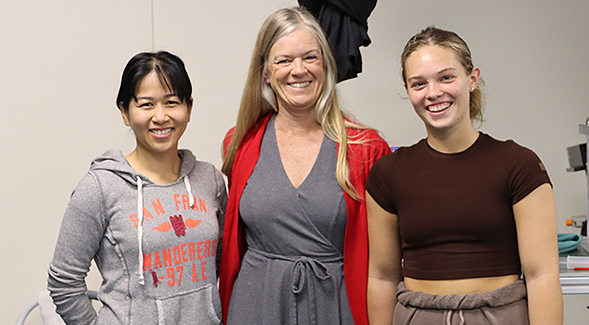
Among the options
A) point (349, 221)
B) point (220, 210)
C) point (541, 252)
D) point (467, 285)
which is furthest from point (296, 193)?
point (541, 252)

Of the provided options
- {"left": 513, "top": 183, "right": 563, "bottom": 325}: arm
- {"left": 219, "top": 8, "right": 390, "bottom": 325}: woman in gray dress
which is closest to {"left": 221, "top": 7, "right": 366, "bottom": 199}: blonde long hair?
{"left": 219, "top": 8, "right": 390, "bottom": 325}: woman in gray dress

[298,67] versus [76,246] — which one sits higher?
[298,67]

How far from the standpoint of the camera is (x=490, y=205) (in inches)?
51.8

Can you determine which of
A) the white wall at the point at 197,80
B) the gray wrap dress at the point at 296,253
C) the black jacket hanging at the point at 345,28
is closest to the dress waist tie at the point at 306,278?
the gray wrap dress at the point at 296,253

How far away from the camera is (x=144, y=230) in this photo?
1454mm

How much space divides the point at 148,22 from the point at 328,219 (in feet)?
5.83

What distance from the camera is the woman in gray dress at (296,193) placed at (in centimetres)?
156

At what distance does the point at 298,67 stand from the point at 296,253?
54 cm

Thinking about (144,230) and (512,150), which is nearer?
(512,150)

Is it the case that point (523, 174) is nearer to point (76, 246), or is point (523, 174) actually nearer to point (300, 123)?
point (300, 123)

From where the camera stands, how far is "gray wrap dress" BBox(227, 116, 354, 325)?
1.55 m

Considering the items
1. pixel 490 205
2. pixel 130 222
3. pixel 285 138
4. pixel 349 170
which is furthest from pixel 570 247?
pixel 130 222

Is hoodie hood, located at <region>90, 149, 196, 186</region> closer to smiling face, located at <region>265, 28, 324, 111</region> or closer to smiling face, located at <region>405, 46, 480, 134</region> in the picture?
→ smiling face, located at <region>265, 28, 324, 111</region>

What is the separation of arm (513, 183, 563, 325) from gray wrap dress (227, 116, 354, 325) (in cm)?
49
